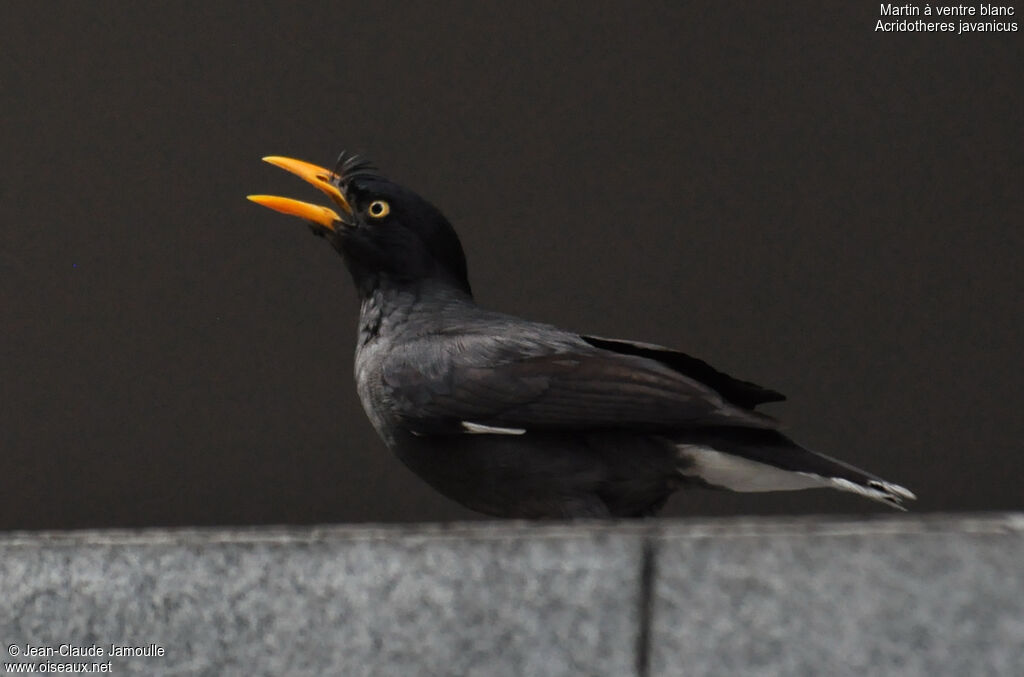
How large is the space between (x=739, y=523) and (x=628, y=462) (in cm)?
119

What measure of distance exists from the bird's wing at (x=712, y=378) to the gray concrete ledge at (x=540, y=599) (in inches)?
47.9

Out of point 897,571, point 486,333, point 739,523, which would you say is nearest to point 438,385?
point 486,333

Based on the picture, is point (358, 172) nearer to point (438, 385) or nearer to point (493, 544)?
point (438, 385)

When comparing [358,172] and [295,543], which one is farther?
[358,172]

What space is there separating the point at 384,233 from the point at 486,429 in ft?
3.32

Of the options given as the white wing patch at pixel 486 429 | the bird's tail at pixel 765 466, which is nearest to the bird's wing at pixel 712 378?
the bird's tail at pixel 765 466

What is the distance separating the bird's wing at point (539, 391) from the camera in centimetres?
337

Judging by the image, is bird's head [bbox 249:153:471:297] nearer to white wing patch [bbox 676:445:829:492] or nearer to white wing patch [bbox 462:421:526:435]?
white wing patch [bbox 462:421:526:435]

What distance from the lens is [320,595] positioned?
99.4 inches

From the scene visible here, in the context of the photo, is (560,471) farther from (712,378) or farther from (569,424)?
(712,378)

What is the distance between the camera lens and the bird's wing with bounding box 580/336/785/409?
3600mm

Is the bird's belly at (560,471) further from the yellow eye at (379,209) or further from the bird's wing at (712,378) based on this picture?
the yellow eye at (379,209)

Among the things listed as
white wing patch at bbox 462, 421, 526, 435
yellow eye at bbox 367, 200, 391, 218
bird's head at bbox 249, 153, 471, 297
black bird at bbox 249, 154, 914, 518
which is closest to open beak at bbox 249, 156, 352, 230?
bird's head at bbox 249, 153, 471, 297

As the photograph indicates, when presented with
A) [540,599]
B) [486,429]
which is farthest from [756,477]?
[540,599]
